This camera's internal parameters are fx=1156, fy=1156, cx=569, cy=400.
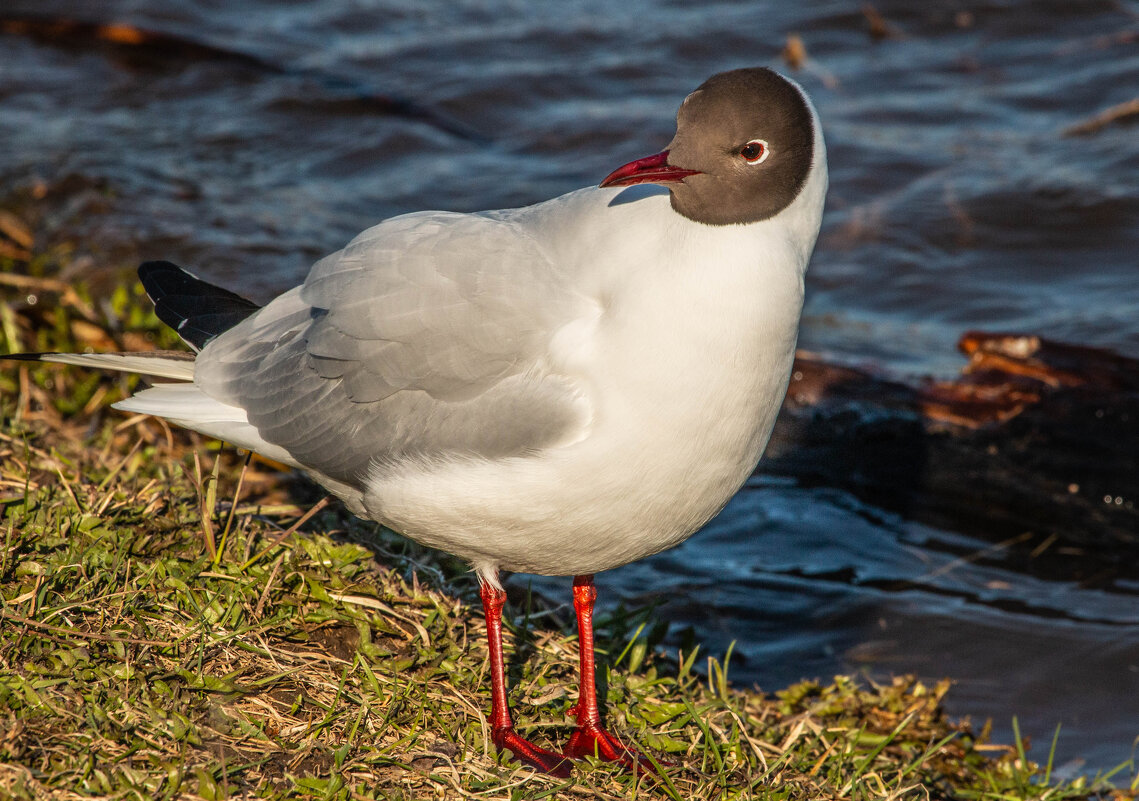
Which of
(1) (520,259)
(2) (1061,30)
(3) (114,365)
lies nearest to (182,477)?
(3) (114,365)

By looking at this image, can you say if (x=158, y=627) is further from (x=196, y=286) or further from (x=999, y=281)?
(x=999, y=281)

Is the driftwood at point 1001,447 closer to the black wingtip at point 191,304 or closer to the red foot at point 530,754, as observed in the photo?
the red foot at point 530,754

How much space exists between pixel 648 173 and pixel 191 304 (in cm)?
193

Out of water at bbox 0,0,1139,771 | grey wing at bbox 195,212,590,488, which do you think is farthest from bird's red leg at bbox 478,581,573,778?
water at bbox 0,0,1139,771

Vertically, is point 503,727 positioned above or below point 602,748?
above

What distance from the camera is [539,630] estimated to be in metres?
4.15

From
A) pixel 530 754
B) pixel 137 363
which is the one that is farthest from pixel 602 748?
pixel 137 363

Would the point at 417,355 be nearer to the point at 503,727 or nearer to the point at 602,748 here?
the point at 503,727

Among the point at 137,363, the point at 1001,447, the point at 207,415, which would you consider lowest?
the point at 1001,447

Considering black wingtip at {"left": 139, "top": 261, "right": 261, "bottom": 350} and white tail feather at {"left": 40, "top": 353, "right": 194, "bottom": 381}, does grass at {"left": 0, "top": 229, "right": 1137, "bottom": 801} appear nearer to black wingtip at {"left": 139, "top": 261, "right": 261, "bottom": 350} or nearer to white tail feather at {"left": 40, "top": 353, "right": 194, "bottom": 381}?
white tail feather at {"left": 40, "top": 353, "right": 194, "bottom": 381}

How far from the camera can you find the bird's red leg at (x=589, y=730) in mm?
3426

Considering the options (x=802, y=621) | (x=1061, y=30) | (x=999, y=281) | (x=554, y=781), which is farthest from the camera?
(x=1061, y=30)

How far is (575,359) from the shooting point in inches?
124

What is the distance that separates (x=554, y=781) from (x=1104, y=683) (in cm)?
285
